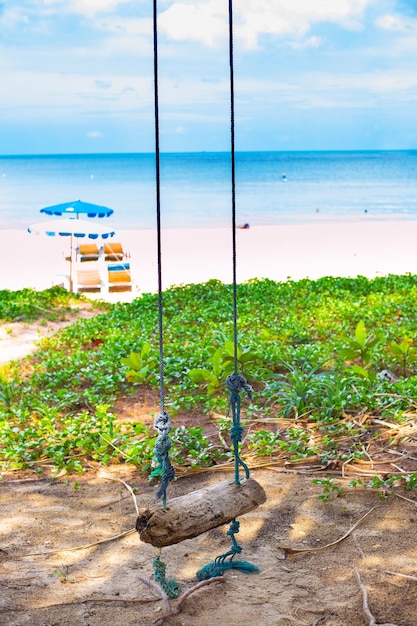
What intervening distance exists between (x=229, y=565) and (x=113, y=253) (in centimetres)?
1098

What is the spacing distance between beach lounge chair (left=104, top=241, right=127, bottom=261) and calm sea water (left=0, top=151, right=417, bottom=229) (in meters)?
12.1

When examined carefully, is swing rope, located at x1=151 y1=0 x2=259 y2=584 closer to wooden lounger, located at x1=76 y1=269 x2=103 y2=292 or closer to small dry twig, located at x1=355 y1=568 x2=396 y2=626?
small dry twig, located at x1=355 y1=568 x2=396 y2=626

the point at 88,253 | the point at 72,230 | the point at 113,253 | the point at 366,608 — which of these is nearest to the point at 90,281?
the point at 72,230

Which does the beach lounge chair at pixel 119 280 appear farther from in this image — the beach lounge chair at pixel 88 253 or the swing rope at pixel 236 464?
the swing rope at pixel 236 464

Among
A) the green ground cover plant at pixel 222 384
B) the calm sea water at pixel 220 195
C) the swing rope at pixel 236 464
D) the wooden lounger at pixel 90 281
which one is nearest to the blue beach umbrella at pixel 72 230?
the wooden lounger at pixel 90 281

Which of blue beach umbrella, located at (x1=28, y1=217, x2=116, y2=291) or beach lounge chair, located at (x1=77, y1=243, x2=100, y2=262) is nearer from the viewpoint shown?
blue beach umbrella, located at (x1=28, y1=217, x2=116, y2=291)

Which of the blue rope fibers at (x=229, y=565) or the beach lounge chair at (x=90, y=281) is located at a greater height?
the beach lounge chair at (x=90, y=281)

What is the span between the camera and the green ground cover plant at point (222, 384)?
423 centimetres

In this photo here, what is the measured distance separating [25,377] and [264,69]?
68383 millimetres

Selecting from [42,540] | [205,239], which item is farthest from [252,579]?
[205,239]

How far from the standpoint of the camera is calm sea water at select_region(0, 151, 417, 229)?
29000 millimetres

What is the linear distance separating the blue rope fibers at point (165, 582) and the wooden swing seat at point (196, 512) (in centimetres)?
8

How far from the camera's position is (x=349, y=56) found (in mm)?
71375

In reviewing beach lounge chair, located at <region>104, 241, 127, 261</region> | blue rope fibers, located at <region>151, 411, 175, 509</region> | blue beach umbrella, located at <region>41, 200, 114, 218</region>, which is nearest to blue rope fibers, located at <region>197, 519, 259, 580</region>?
blue rope fibers, located at <region>151, 411, 175, 509</region>
